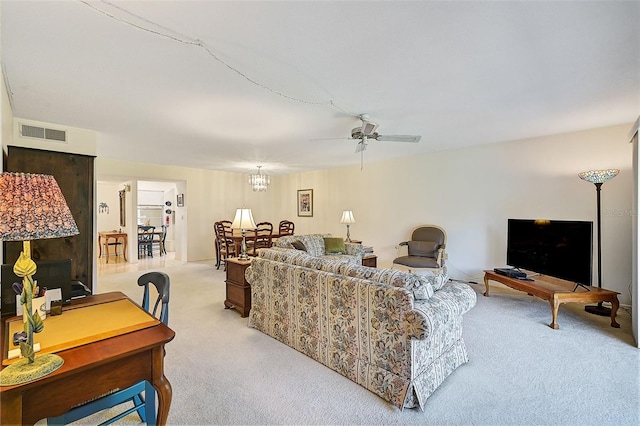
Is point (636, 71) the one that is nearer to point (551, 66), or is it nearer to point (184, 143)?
point (551, 66)

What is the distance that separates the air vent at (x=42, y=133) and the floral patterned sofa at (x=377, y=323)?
3.27 meters

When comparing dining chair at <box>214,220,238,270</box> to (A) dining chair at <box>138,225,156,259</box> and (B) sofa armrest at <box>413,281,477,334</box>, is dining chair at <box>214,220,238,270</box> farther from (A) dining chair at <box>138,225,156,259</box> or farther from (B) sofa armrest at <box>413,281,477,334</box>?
(B) sofa armrest at <box>413,281,477,334</box>

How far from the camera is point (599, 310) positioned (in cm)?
356

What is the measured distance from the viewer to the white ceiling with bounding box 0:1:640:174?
1.65 meters

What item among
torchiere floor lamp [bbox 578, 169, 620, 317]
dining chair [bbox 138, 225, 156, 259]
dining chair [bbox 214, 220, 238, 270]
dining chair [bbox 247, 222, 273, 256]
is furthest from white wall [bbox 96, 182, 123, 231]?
torchiere floor lamp [bbox 578, 169, 620, 317]

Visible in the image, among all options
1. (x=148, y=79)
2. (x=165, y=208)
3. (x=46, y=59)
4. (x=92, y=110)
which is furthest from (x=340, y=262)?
(x=165, y=208)

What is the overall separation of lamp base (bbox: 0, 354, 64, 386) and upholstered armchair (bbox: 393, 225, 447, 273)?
4.46m

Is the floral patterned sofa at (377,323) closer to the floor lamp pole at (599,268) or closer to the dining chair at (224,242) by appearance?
the floor lamp pole at (599,268)

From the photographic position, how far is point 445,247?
17.1ft

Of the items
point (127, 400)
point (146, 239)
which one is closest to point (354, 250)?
point (127, 400)

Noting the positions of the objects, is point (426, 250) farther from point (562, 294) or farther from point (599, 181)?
point (599, 181)

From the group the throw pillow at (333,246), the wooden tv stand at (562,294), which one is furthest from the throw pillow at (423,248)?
the wooden tv stand at (562,294)

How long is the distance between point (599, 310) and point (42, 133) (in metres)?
6.96

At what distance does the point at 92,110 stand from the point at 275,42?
2.40 metres
